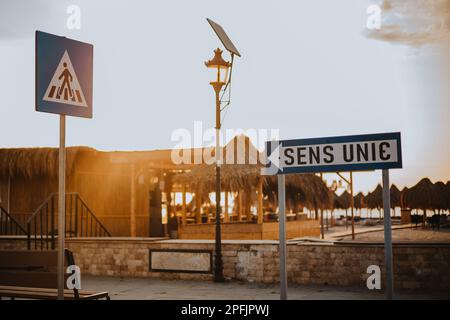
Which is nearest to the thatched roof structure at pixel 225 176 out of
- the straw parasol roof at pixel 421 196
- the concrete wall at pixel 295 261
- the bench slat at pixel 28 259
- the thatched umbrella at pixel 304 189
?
the thatched umbrella at pixel 304 189

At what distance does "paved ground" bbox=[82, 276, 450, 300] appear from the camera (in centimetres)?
928

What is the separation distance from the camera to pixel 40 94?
5008 mm

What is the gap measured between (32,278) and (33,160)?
12708 mm

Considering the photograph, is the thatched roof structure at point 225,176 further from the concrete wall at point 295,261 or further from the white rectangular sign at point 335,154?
the white rectangular sign at point 335,154

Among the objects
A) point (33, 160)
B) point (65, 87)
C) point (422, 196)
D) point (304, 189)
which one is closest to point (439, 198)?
point (422, 196)

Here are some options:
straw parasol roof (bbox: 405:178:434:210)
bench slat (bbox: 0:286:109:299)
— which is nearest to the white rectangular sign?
bench slat (bbox: 0:286:109:299)

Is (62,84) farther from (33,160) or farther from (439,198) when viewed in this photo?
(439,198)

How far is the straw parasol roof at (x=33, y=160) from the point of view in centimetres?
1895

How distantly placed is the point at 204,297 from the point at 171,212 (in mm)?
14716

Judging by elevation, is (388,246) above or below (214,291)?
above

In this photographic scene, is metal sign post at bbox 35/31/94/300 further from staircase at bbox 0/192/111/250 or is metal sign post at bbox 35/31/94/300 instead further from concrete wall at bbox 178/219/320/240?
concrete wall at bbox 178/219/320/240

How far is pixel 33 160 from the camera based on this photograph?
62.9ft
